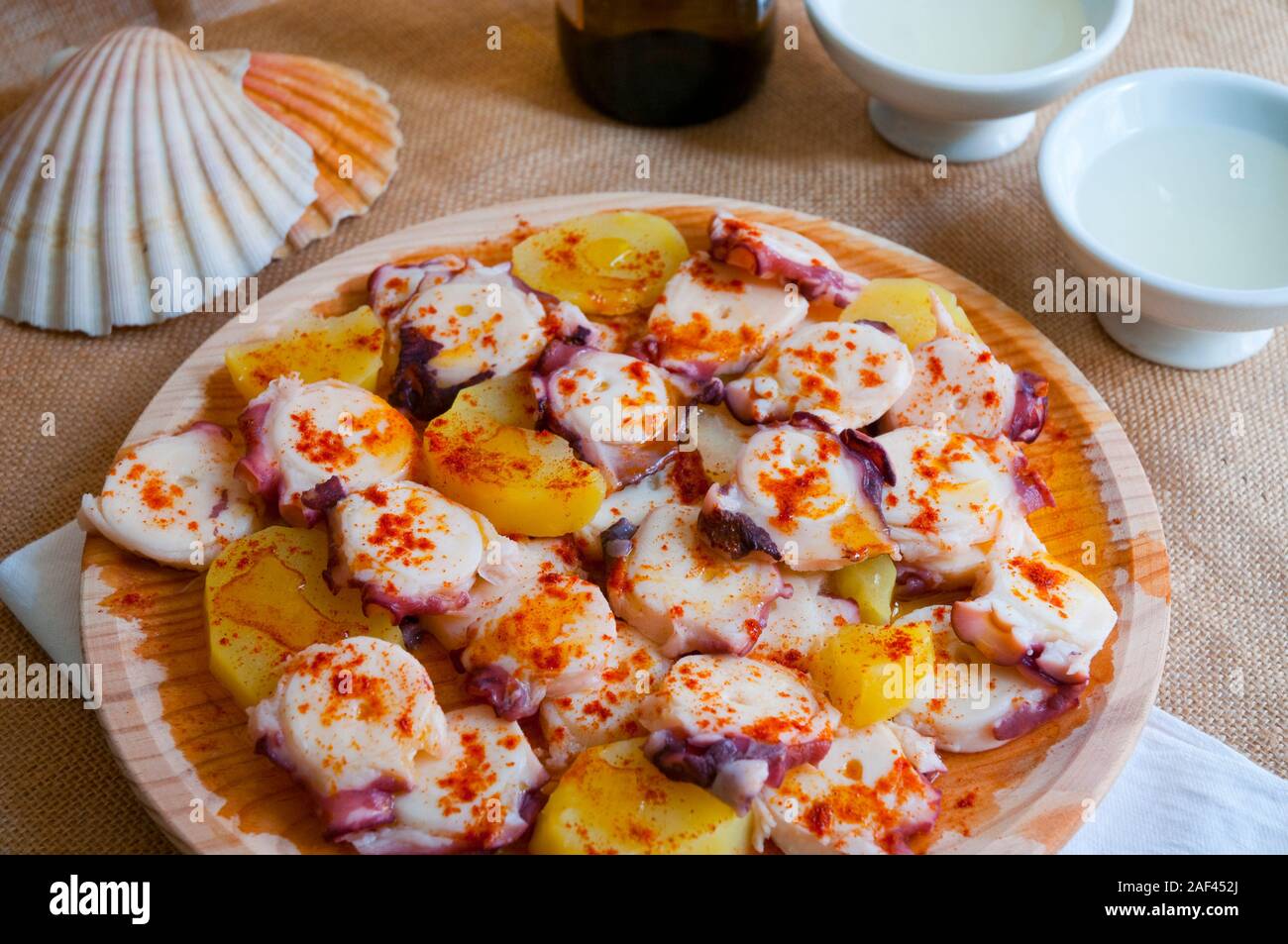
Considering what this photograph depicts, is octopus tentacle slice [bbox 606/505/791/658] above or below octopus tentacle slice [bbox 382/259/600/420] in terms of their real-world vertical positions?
below

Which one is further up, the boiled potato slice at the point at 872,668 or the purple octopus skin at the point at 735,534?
the purple octopus skin at the point at 735,534

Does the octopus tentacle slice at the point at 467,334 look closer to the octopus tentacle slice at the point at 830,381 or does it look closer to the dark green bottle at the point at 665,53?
the octopus tentacle slice at the point at 830,381

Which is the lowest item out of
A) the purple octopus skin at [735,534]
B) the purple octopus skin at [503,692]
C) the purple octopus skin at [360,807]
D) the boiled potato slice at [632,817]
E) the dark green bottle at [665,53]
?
the boiled potato slice at [632,817]

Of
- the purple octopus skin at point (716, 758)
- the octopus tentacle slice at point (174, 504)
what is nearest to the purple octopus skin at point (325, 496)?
the octopus tentacle slice at point (174, 504)

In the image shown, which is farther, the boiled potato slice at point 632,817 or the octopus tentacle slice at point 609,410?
the octopus tentacle slice at point 609,410

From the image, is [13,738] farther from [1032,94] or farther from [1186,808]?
[1032,94]

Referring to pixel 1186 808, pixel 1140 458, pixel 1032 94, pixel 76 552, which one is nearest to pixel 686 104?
Result: pixel 1032 94

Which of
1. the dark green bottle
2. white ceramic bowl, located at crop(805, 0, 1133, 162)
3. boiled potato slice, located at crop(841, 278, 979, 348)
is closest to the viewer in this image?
boiled potato slice, located at crop(841, 278, 979, 348)

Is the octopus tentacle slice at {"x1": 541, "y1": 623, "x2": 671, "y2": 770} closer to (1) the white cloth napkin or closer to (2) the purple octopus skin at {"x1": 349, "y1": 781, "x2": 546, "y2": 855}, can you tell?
(2) the purple octopus skin at {"x1": 349, "y1": 781, "x2": 546, "y2": 855}

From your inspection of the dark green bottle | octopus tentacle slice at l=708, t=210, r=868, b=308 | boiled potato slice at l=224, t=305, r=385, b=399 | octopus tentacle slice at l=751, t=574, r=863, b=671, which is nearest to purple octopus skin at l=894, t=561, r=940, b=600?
octopus tentacle slice at l=751, t=574, r=863, b=671
